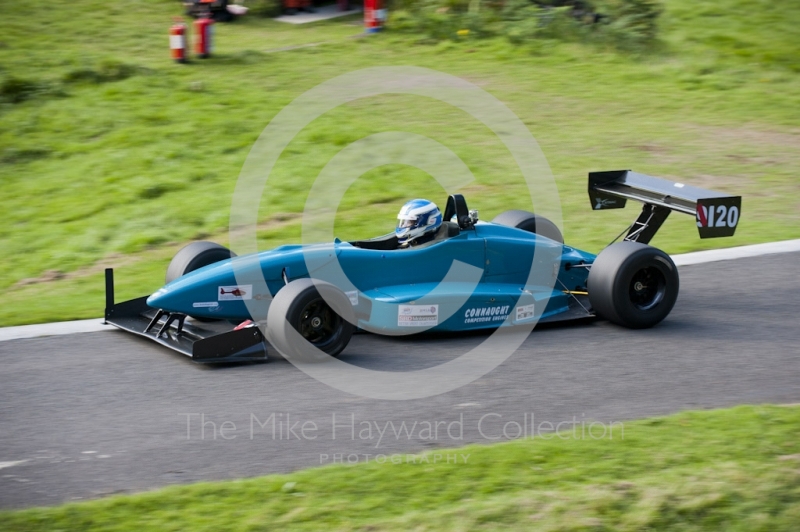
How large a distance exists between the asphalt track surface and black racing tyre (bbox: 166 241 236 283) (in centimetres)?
77

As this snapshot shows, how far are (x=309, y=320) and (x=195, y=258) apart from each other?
167 cm

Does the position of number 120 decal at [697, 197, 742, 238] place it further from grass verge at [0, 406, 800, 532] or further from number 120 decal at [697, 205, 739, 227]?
grass verge at [0, 406, 800, 532]

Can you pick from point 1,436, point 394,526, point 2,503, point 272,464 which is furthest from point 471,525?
point 1,436

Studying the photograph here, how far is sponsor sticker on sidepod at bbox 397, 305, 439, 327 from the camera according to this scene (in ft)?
27.7

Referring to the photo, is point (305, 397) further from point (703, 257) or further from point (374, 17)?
point (374, 17)

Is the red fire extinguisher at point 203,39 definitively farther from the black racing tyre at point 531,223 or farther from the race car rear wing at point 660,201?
the race car rear wing at point 660,201

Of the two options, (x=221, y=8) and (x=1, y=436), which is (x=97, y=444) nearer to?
(x=1, y=436)

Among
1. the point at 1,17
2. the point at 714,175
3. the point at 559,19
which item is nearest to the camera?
the point at 714,175

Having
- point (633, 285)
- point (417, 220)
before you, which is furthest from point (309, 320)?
point (633, 285)

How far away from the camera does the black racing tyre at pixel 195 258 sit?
8.93 m

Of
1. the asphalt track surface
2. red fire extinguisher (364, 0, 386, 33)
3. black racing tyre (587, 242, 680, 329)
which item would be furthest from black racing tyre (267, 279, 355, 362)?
red fire extinguisher (364, 0, 386, 33)

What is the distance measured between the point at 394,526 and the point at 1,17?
21.8m

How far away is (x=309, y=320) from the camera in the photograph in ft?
25.8

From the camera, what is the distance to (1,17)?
A: 2319 centimetres
